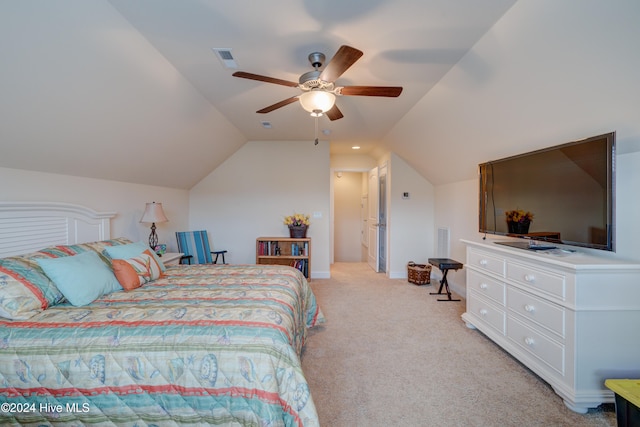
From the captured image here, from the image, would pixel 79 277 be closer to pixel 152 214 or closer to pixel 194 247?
Result: pixel 152 214

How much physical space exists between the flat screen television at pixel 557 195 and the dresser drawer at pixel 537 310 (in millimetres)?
465

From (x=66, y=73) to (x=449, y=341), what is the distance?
3.76 metres

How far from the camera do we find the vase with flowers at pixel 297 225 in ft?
15.5

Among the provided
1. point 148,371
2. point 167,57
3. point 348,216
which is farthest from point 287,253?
point 148,371

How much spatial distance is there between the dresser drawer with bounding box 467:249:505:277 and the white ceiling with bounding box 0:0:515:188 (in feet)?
5.79

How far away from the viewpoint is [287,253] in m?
4.88

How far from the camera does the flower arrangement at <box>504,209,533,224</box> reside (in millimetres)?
2414

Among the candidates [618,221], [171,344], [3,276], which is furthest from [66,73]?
[618,221]

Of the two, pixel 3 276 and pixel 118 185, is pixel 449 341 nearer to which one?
pixel 3 276

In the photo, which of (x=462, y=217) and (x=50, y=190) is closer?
(x=50, y=190)

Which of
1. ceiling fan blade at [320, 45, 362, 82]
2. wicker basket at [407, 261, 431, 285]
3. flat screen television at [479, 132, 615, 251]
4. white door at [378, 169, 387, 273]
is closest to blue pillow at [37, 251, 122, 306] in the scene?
ceiling fan blade at [320, 45, 362, 82]

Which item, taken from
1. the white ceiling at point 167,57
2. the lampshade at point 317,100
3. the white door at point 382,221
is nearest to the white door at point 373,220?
the white door at point 382,221

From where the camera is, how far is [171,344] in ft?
4.45

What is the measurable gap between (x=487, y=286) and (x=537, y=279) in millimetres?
624
